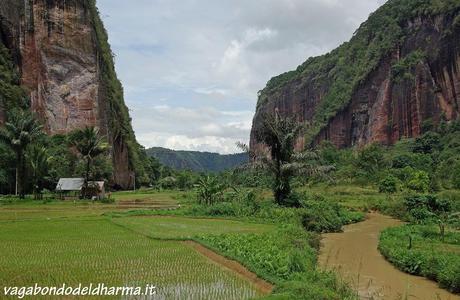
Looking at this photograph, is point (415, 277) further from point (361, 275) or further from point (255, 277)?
point (255, 277)

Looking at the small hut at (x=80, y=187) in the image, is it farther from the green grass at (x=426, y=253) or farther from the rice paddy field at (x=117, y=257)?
the green grass at (x=426, y=253)

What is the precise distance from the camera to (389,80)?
313ft

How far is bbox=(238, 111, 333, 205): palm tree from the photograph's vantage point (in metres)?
30.0

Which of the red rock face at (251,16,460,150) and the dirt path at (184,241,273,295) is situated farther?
the red rock face at (251,16,460,150)

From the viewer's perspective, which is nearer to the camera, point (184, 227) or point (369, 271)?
point (369, 271)

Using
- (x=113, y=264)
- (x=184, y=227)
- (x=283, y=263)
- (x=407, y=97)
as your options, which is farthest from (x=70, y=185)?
(x=407, y=97)

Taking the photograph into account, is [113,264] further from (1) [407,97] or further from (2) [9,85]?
(1) [407,97]

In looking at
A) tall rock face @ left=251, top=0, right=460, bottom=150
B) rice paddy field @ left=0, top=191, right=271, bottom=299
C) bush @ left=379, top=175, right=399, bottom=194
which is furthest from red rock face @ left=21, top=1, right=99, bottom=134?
rice paddy field @ left=0, top=191, right=271, bottom=299

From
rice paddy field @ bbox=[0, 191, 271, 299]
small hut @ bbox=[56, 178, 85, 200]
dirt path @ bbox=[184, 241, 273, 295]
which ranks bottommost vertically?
dirt path @ bbox=[184, 241, 273, 295]

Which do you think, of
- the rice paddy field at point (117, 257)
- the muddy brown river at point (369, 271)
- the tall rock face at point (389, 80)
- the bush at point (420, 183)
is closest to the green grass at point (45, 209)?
the rice paddy field at point (117, 257)

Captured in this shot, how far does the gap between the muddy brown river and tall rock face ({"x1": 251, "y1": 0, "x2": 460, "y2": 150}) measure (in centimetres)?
5065

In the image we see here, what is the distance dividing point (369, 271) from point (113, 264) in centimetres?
789

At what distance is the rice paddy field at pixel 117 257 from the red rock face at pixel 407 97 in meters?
52.0

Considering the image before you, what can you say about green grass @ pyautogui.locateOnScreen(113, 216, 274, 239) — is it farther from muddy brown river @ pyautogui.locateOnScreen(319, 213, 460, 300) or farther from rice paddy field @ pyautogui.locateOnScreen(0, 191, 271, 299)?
muddy brown river @ pyautogui.locateOnScreen(319, 213, 460, 300)
